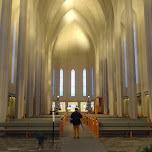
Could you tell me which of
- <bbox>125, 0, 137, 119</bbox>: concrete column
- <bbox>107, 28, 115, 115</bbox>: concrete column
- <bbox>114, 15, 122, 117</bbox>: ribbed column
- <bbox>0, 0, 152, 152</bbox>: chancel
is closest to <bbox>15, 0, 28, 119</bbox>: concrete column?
<bbox>0, 0, 152, 152</bbox>: chancel

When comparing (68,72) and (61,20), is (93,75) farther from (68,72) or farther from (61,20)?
(61,20)

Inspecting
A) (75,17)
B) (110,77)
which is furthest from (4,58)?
(75,17)

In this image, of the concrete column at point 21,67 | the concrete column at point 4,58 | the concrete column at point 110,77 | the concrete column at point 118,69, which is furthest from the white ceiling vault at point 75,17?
the concrete column at point 4,58

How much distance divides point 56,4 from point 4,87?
2494 centimetres

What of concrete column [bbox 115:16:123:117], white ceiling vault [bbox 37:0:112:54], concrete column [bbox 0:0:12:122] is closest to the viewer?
concrete column [bbox 0:0:12:122]

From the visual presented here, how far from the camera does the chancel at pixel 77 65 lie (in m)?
12.8

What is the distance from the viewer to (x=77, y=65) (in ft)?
161

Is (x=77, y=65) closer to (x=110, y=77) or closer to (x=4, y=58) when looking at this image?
Result: (x=110, y=77)

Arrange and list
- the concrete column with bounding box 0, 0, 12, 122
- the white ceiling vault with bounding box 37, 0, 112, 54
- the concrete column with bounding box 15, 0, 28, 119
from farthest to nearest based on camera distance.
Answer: the white ceiling vault with bounding box 37, 0, 112, 54 < the concrete column with bounding box 15, 0, 28, 119 < the concrete column with bounding box 0, 0, 12, 122

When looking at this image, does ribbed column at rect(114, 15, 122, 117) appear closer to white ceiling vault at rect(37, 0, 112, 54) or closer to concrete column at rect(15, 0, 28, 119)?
white ceiling vault at rect(37, 0, 112, 54)

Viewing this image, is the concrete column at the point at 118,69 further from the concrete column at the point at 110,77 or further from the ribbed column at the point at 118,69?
the concrete column at the point at 110,77

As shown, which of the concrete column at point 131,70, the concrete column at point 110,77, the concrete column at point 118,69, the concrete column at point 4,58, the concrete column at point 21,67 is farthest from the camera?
the concrete column at point 110,77

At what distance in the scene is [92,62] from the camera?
4841 cm

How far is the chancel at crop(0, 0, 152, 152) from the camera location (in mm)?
12844
